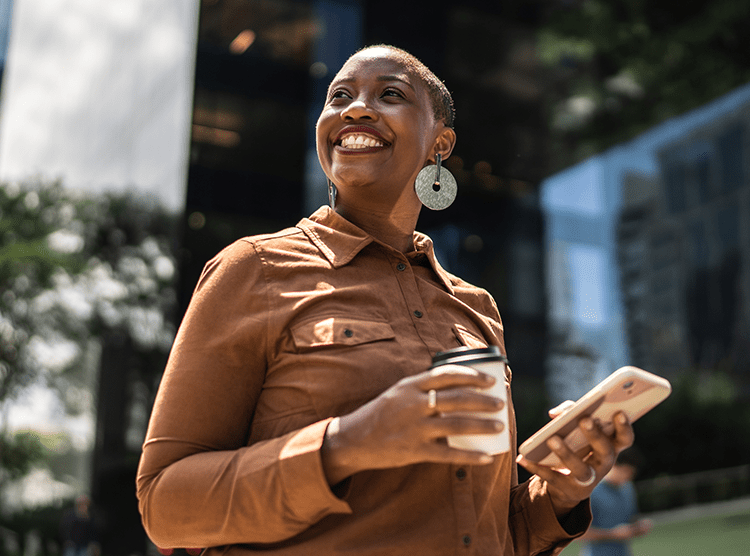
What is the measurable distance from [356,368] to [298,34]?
5.41 metres

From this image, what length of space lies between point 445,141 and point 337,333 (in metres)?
0.68

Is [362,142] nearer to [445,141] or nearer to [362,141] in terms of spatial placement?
[362,141]

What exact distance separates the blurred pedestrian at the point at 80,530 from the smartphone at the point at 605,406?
8.44 m

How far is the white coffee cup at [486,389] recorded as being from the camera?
3.36ft

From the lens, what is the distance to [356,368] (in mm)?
1227

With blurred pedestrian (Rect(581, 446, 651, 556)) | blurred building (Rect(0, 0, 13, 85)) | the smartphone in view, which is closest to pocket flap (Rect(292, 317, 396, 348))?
the smartphone

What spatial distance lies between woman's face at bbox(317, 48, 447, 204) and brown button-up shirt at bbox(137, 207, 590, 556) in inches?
7.6

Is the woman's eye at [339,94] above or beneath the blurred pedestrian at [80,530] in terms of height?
above

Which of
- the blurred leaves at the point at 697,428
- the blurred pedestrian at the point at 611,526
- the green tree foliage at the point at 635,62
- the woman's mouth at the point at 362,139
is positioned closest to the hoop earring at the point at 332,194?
the woman's mouth at the point at 362,139

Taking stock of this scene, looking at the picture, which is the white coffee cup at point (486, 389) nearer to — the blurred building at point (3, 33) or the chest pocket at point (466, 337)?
the chest pocket at point (466, 337)

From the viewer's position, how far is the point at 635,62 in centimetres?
970

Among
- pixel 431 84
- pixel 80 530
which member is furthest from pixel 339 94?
pixel 80 530

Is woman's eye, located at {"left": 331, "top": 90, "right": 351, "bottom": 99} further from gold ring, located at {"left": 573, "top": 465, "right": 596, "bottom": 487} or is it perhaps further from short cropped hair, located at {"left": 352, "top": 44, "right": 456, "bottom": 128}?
gold ring, located at {"left": 573, "top": 465, "right": 596, "bottom": 487}

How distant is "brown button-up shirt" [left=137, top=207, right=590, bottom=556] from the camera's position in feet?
3.59
